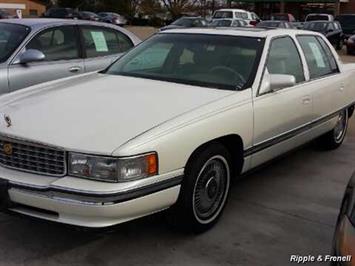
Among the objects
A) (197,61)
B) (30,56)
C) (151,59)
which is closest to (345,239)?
(197,61)

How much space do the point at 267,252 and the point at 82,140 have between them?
156 cm

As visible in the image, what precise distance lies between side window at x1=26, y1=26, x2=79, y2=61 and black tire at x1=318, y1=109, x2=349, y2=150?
Result: 10.8 feet

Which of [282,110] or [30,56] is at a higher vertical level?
[30,56]

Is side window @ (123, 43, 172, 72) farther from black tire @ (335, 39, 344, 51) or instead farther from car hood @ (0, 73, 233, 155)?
black tire @ (335, 39, 344, 51)

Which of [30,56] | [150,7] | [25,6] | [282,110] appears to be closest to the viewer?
[282,110]

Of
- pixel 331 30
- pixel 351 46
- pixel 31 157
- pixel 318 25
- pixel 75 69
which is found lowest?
pixel 351 46

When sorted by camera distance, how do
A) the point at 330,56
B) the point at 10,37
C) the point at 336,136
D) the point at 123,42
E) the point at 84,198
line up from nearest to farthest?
1. the point at 84,198
2. the point at 330,56
3. the point at 10,37
4. the point at 336,136
5. the point at 123,42

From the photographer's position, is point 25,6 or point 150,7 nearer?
point 25,6

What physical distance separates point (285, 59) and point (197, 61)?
0.94m

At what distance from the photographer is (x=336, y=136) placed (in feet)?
22.6

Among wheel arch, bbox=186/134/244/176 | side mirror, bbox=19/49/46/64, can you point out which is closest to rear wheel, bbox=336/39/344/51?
side mirror, bbox=19/49/46/64

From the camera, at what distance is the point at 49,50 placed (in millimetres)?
6805

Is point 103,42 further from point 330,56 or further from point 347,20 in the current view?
point 347,20

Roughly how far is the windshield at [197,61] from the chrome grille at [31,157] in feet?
5.04
